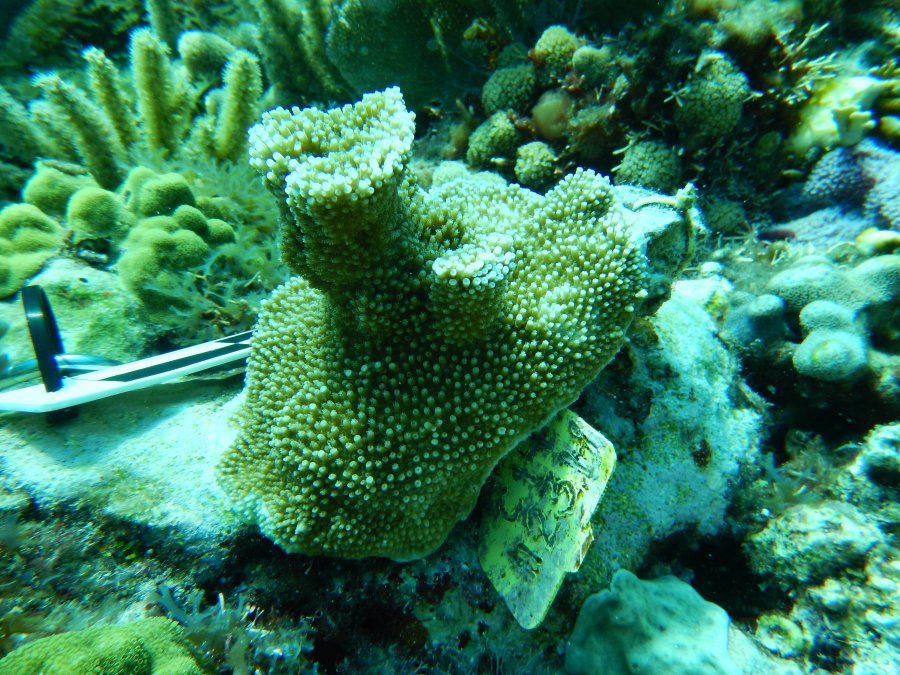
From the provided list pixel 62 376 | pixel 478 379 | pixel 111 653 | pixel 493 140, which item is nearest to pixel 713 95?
pixel 493 140

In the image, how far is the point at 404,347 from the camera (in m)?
2.15

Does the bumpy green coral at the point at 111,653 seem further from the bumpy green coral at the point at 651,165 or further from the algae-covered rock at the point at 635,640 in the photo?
the bumpy green coral at the point at 651,165

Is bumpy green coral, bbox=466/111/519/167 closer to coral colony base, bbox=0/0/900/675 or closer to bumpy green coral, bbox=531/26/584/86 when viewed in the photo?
coral colony base, bbox=0/0/900/675

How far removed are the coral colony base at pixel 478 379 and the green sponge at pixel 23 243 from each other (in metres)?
0.03

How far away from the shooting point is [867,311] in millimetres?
3701

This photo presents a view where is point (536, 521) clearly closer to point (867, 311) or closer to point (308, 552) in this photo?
point (308, 552)

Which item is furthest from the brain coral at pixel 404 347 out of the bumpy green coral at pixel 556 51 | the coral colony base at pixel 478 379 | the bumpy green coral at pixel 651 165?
the bumpy green coral at pixel 556 51

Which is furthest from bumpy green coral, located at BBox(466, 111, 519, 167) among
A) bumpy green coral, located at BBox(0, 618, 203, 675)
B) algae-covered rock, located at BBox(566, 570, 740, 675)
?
bumpy green coral, located at BBox(0, 618, 203, 675)

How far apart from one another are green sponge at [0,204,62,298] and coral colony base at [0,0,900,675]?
3 centimetres

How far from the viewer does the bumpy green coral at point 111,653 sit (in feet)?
5.14

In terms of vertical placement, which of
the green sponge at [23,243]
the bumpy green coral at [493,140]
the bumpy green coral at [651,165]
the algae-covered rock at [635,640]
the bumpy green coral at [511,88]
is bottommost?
the algae-covered rock at [635,640]

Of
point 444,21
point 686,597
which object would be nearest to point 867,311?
point 686,597

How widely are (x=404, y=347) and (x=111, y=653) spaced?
1.67m

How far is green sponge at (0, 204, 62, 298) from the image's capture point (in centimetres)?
346
